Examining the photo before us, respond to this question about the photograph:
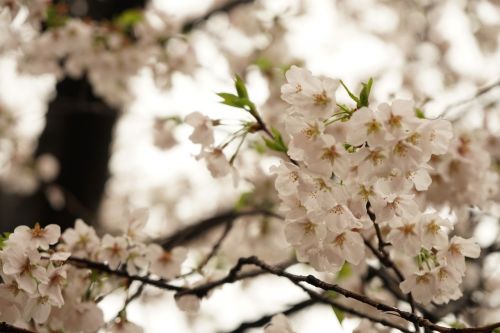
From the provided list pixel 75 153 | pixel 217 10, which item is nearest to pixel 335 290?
pixel 75 153

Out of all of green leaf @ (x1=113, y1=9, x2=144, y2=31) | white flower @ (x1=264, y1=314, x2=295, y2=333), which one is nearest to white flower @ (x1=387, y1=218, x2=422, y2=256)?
white flower @ (x1=264, y1=314, x2=295, y2=333)

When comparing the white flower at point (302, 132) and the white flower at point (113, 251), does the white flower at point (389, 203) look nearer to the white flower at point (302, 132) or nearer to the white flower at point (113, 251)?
the white flower at point (302, 132)

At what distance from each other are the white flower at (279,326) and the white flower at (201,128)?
511 millimetres

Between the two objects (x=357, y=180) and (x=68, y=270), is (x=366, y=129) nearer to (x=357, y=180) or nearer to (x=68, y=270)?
(x=357, y=180)

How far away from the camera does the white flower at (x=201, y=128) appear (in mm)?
1452

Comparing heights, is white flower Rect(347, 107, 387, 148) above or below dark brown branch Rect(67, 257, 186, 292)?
above

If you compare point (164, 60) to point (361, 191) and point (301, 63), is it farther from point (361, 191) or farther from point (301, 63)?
point (361, 191)

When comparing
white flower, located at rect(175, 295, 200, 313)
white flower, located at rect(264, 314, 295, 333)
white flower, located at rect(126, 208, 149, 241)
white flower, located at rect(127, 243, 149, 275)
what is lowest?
white flower, located at rect(264, 314, 295, 333)

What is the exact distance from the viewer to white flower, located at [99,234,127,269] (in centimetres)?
149

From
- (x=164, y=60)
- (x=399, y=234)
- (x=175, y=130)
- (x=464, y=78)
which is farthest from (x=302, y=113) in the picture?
(x=464, y=78)

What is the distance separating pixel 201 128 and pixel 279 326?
1.86 ft

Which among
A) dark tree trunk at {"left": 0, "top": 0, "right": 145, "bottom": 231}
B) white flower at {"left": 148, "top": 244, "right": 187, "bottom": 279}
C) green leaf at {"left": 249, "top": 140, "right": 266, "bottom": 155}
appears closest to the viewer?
white flower at {"left": 148, "top": 244, "right": 187, "bottom": 279}

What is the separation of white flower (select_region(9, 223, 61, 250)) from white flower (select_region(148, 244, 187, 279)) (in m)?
0.32

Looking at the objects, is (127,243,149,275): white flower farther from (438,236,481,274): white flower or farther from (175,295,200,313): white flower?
(438,236,481,274): white flower
